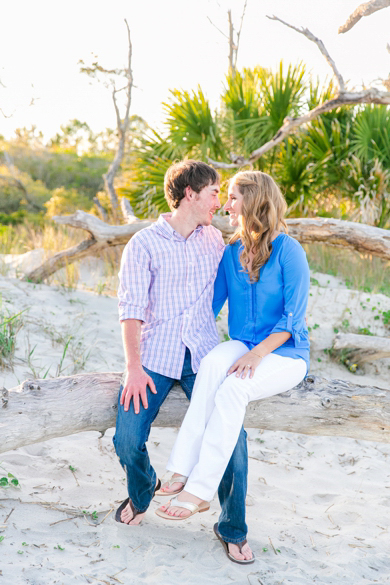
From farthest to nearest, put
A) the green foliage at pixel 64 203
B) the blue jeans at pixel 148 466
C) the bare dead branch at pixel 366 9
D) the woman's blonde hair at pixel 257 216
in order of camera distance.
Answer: the green foliage at pixel 64 203 < the bare dead branch at pixel 366 9 < the woman's blonde hair at pixel 257 216 < the blue jeans at pixel 148 466

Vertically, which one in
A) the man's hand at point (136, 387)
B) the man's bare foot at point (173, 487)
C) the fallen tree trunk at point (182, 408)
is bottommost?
the man's bare foot at point (173, 487)

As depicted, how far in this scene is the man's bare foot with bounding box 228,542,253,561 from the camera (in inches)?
103

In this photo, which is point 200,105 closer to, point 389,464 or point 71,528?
point 389,464

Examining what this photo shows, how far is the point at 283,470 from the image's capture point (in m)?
3.77

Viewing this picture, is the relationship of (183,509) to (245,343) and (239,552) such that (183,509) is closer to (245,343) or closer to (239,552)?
(239,552)

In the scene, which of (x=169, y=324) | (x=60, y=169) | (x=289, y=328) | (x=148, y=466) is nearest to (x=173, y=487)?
(x=148, y=466)

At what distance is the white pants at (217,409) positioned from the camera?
243 centimetres

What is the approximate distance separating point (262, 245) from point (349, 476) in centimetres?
192

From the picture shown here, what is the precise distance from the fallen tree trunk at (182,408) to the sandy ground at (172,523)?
0.47 metres

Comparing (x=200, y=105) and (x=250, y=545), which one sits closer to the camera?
(x=250, y=545)

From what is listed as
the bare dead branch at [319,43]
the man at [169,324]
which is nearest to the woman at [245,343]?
the man at [169,324]

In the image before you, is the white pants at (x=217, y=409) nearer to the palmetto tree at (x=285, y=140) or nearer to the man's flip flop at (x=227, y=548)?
the man's flip flop at (x=227, y=548)

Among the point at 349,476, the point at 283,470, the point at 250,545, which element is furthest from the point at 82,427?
the point at 349,476

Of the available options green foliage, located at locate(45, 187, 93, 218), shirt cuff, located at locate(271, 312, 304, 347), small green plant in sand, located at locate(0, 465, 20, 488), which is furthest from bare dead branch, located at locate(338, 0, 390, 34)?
green foliage, located at locate(45, 187, 93, 218)
